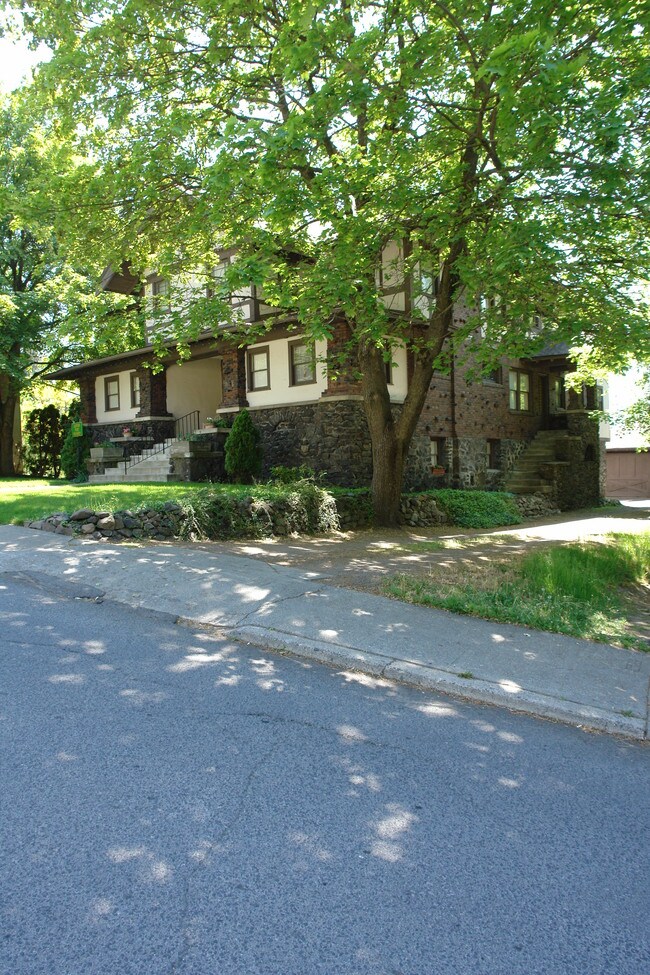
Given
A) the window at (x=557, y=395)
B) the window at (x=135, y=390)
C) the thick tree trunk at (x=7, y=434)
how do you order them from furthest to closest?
the thick tree trunk at (x=7, y=434), the window at (x=557, y=395), the window at (x=135, y=390)

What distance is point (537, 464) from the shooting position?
25000 mm

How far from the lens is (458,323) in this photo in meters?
21.5

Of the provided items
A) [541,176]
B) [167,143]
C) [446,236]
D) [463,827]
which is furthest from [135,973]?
[167,143]

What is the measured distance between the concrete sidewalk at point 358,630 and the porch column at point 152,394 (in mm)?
14649

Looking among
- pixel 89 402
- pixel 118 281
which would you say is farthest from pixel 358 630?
pixel 89 402

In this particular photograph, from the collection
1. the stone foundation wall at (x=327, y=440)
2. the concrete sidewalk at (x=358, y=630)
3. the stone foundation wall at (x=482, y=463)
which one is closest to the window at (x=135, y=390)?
the stone foundation wall at (x=327, y=440)

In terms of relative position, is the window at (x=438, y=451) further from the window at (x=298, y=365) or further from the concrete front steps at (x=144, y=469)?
the concrete front steps at (x=144, y=469)

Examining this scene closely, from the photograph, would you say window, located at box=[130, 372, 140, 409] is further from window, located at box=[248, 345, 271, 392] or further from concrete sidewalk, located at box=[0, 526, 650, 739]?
concrete sidewalk, located at box=[0, 526, 650, 739]

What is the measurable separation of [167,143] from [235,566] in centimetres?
704

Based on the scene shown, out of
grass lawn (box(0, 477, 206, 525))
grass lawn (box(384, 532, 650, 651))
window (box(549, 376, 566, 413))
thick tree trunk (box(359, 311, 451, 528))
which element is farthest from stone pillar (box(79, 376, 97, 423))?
grass lawn (box(384, 532, 650, 651))

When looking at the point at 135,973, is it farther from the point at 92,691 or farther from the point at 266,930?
the point at 92,691

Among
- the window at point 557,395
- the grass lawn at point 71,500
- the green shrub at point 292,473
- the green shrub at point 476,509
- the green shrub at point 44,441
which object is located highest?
the window at point 557,395

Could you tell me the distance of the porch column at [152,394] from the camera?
23625 millimetres

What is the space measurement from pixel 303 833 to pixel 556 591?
568cm
